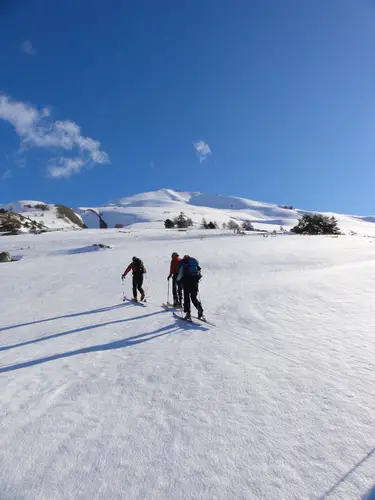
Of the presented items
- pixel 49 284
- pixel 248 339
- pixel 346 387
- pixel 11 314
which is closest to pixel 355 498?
pixel 346 387

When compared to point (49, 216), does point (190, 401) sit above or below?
below

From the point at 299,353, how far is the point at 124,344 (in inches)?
168

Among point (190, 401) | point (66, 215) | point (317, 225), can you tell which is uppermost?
point (66, 215)

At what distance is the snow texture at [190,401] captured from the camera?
9.87 ft

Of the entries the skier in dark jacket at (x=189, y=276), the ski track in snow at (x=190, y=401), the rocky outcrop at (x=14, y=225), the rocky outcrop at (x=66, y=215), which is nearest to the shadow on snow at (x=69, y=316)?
the ski track in snow at (x=190, y=401)

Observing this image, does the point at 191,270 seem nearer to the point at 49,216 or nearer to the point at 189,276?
the point at 189,276

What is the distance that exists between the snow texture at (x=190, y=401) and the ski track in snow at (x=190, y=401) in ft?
0.07

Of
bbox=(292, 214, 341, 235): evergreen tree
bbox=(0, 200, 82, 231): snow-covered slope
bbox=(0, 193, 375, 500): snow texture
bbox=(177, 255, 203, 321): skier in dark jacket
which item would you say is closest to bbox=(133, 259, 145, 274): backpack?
bbox=(0, 193, 375, 500): snow texture

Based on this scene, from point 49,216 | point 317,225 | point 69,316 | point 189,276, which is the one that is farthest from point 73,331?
point 49,216

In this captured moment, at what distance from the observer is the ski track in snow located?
3.01 m

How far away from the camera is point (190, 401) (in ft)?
14.8

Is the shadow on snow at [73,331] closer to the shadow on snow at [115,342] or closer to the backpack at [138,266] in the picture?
the shadow on snow at [115,342]

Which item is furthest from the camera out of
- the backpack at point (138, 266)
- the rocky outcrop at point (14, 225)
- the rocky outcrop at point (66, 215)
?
the rocky outcrop at point (66, 215)

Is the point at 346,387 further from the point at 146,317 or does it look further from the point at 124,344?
the point at 146,317
